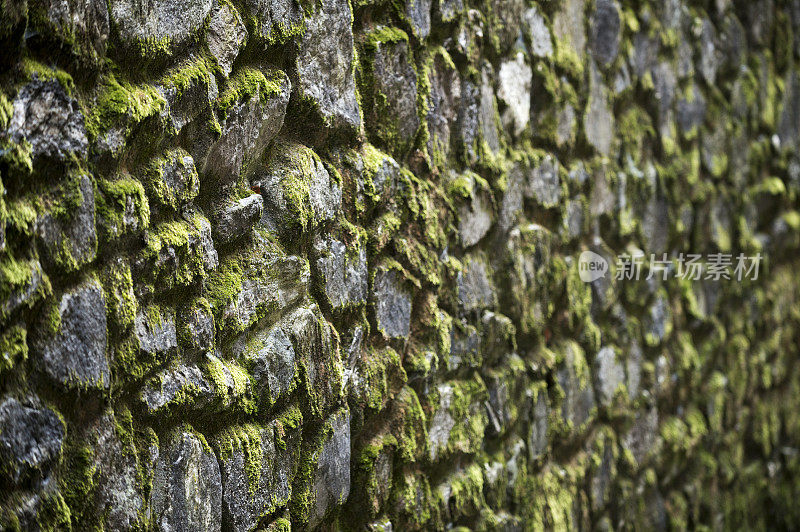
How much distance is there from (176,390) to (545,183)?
1125mm

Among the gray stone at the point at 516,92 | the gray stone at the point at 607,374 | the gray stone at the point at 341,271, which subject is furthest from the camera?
the gray stone at the point at 607,374

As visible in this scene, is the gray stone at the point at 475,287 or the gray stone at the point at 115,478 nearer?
the gray stone at the point at 115,478

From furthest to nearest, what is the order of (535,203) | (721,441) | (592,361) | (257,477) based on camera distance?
(721,441), (592,361), (535,203), (257,477)

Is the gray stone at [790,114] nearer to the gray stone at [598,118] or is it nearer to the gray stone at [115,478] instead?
the gray stone at [598,118]

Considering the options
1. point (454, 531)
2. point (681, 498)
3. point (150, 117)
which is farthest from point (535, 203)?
point (681, 498)

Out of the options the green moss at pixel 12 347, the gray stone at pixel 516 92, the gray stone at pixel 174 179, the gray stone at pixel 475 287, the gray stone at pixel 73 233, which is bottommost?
the green moss at pixel 12 347

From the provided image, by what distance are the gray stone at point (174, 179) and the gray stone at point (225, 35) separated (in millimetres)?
129

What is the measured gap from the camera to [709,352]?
101 inches

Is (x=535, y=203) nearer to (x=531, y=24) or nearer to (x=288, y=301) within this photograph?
(x=531, y=24)

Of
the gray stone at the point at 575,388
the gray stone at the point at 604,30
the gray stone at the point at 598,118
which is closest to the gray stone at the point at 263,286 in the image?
the gray stone at the point at 575,388

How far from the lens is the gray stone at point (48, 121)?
0.71 meters

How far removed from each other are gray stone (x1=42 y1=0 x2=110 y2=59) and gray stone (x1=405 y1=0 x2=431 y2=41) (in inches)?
25.1

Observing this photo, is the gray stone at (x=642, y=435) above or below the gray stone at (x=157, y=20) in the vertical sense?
below

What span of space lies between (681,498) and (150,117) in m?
2.19
